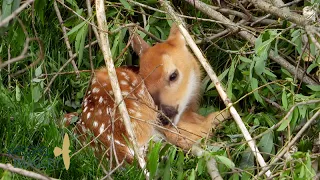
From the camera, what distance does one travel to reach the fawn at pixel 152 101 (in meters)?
4.45

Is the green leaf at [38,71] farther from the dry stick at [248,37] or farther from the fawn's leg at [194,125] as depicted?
the dry stick at [248,37]

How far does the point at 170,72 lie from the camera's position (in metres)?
5.07

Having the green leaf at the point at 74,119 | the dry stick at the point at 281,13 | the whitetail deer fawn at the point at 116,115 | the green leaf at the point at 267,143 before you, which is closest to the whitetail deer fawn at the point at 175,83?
the whitetail deer fawn at the point at 116,115

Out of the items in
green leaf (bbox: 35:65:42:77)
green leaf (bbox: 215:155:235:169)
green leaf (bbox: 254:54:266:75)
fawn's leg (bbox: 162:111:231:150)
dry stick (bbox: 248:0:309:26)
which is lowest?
fawn's leg (bbox: 162:111:231:150)

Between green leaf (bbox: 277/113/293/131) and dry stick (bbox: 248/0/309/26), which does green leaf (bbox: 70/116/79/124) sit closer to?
dry stick (bbox: 248/0/309/26)

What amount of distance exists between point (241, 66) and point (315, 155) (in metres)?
1.19

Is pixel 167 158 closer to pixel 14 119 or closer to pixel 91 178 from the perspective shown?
pixel 91 178

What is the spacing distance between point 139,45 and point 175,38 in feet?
0.93

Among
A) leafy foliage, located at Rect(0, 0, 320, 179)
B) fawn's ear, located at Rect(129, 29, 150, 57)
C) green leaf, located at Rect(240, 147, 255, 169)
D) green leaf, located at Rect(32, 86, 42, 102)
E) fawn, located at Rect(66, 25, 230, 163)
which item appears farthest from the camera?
fawn's ear, located at Rect(129, 29, 150, 57)

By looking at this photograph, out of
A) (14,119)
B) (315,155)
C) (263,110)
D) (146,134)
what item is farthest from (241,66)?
(14,119)

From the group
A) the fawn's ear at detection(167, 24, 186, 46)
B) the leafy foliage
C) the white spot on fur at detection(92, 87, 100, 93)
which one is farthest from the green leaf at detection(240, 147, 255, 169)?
the fawn's ear at detection(167, 24, 186, 46)

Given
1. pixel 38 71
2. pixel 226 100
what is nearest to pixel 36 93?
pixel 38 71

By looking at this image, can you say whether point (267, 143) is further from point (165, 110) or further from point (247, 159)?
point (165, 110)

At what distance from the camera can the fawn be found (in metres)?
4.45
